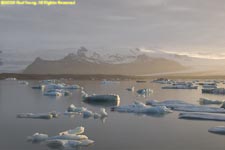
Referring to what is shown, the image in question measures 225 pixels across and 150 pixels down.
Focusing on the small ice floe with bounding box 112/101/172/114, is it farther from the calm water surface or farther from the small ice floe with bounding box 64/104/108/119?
the small ice floe with bounding box 64/104/108/119

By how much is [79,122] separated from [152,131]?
283cm

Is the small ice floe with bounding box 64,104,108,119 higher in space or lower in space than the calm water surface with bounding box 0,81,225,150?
higher

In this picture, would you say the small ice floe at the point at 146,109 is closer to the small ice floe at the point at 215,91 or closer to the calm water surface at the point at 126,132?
the calm water surface at the point at 126,132

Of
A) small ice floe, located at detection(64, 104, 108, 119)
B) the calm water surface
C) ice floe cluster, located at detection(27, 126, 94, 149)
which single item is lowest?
the calm water surface

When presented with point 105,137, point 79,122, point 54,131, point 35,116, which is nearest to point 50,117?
point 35,116

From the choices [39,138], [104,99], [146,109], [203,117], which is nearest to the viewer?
[39,138]

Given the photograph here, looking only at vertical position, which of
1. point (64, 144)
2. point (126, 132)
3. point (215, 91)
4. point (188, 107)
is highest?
point (215, 91)

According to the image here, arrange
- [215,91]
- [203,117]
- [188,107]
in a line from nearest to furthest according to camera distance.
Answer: [203,117] < [188,107] < [215,91]

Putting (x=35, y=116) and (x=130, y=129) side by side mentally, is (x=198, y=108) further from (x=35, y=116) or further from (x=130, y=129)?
(x=35, y=116)

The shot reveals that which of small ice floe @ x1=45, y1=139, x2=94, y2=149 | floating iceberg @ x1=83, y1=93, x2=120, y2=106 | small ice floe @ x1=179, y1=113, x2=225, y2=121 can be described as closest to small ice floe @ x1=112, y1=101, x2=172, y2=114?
small ice floe @ x1=179, y1=113, x2=225, y2=121

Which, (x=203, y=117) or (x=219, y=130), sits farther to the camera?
(x=203, y=117)

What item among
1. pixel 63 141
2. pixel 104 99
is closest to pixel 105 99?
pixel 104 99

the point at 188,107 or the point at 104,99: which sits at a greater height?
the point at 104,99

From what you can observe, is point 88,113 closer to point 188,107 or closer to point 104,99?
point 188,107
